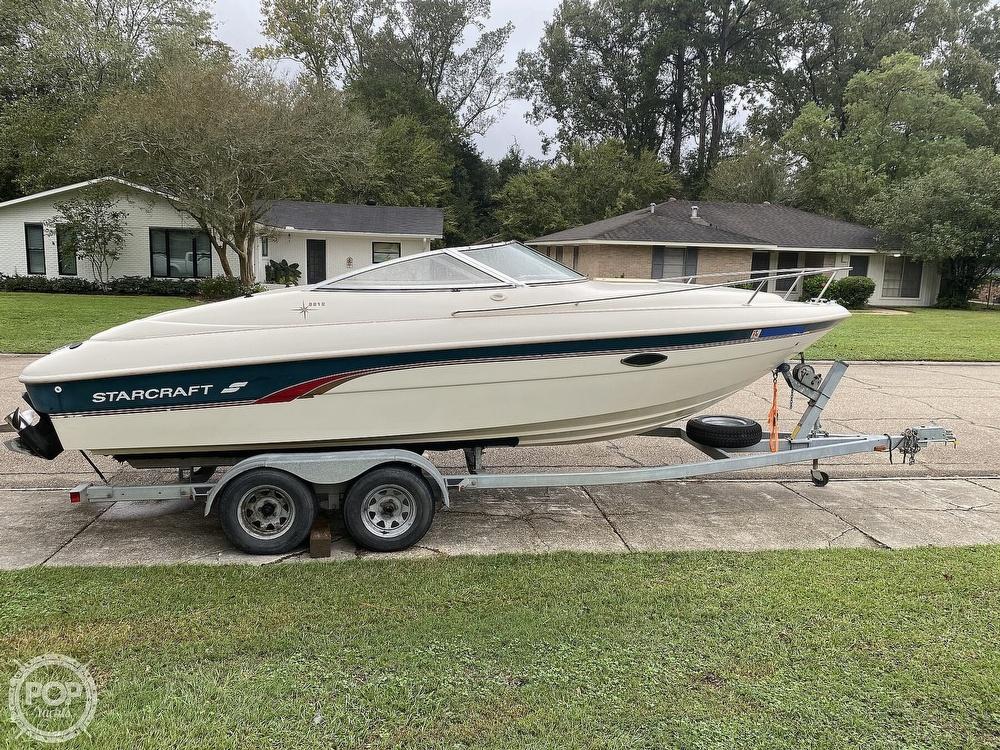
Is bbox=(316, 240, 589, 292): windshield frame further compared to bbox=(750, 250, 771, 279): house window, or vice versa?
bbox=(750, 250, 771, 279): house window

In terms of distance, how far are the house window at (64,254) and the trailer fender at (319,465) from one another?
23.2m

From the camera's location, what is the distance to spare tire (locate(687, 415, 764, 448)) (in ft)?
17.6

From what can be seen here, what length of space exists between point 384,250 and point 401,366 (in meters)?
25.3

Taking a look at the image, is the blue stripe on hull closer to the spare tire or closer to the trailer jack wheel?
the spare tire

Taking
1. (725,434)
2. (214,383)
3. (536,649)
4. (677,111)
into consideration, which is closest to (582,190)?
(677,111)

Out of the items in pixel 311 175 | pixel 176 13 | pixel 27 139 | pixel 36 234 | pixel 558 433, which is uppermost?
pixel 176 13

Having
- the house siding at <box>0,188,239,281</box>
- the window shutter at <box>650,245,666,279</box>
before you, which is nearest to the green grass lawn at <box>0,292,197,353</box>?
the house siding at <box>0,188,239,281</box>

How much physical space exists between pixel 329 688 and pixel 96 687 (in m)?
0.99

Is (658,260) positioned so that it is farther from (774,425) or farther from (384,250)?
(774,425)

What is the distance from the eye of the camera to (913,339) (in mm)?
15430

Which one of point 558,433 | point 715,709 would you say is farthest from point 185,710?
point 558,433

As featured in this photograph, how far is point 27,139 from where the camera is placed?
26625 mm

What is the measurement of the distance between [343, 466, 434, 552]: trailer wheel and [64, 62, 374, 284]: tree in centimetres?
1711

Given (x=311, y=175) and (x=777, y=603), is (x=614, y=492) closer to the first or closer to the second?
(x=777, y=603)
